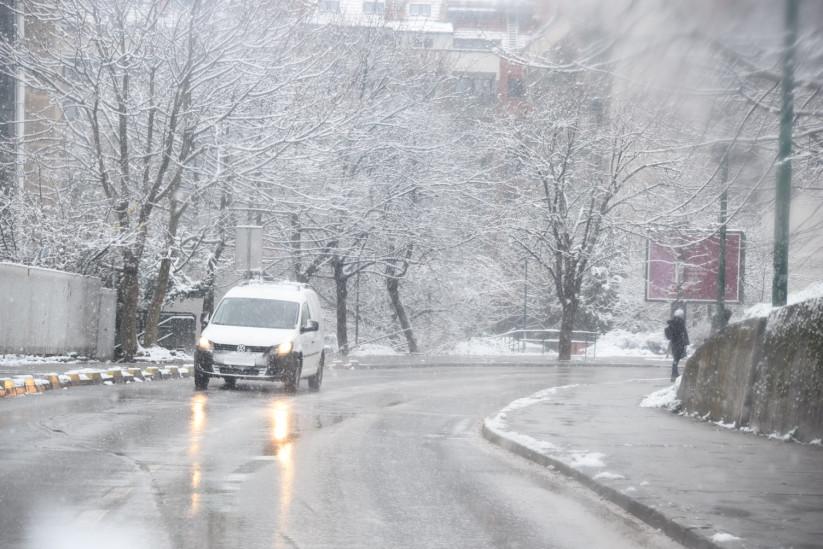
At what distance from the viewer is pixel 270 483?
10.4 m

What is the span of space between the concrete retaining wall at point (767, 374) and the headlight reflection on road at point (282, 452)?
18.3ft

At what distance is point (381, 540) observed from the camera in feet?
25.9

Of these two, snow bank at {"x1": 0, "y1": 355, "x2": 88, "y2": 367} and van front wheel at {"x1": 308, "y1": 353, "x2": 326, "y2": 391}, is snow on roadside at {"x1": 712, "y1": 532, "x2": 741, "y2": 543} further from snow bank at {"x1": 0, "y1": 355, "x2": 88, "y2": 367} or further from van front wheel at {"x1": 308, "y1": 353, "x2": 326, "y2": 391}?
snow bank at {"x1": 0, "y1": 355, "x2": 88, "y2": 367}

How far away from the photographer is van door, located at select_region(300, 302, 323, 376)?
24328 mm

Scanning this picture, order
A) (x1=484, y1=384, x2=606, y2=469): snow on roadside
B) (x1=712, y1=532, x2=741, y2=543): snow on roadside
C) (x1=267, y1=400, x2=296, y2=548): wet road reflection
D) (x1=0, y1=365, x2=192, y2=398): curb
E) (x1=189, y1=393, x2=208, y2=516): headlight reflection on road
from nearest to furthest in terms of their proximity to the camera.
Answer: (x1=712, y1=532, x2=741, y2=543): snow on roadside → (x1=267, y1=400, x2=296, y2=548): wet road reflection → (x1=189, y1=393, x2=208, y2=516): headlight reflection on road → (x1=484, y1=384, x2=606, y2=469): snow on roadside → (x1=0, y1=365, x2=192, y2=398): curb

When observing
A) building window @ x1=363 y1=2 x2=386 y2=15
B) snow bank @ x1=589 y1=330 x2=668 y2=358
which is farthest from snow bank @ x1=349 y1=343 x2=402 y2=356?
building window @ x1=363 y1=2 x2=386 y2=15

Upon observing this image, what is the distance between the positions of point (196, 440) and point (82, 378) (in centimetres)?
959

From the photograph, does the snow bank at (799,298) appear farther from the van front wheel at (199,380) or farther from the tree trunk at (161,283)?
the tree trunk at (161,283)

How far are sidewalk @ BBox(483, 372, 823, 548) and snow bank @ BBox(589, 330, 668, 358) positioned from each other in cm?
4141

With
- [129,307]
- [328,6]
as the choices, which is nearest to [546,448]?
[129,307]

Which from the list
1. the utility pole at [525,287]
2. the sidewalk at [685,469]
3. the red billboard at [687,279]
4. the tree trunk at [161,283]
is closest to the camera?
the sidewalk at [685,469]

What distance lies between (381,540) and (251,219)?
3232 centimetres

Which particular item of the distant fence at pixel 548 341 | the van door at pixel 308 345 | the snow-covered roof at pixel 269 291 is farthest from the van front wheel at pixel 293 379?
the distant fence at pixel 548 341

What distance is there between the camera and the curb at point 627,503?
8.01 m
